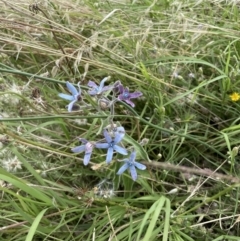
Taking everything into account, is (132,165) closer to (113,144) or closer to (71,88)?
(113,144)

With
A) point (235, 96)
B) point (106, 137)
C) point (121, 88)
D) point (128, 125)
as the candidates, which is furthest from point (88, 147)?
point (235, 96)

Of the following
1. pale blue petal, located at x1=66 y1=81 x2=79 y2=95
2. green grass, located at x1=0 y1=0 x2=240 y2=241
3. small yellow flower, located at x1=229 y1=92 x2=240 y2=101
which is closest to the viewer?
pale blue petal, located at x1=66 y1=81 x2=79 y2=95

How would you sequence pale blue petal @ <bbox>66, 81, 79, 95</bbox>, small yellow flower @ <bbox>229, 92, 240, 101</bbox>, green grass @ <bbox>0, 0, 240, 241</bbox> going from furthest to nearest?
small yellow flower @ <bbox>229, 92, 240, 101</bbox>, green grass @ <bbox>0, 0, 240, 241</bbox>, pale blue petal @ <bbox>66, 81, 79, 95</bbox>

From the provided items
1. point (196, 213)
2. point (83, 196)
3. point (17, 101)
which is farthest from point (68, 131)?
point (196, 213)

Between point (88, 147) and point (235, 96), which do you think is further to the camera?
point (235, 96)

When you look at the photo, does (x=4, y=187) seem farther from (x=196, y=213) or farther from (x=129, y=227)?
(x=196, y=213)

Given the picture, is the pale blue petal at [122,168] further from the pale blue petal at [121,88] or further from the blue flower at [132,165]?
the pale blue petal at [121,88]

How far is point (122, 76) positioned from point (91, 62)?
0.41ft

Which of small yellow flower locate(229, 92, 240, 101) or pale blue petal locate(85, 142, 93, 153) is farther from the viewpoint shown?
small yellow flower locate(229, 92, 240, 101)

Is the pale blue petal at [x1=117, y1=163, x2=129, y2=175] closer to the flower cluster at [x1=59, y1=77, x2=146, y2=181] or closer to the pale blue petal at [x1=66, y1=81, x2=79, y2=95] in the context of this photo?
the flower cluster at [x1=59, y1=77, x2=146, y2=181]

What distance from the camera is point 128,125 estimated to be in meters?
1.35

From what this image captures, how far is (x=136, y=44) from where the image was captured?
141 cm

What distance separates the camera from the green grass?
1.09m

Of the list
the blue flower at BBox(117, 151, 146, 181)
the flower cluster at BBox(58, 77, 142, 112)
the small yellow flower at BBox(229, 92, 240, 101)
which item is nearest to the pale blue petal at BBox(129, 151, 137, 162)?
the blue flower at BBox(117, 151, 146, 181)
